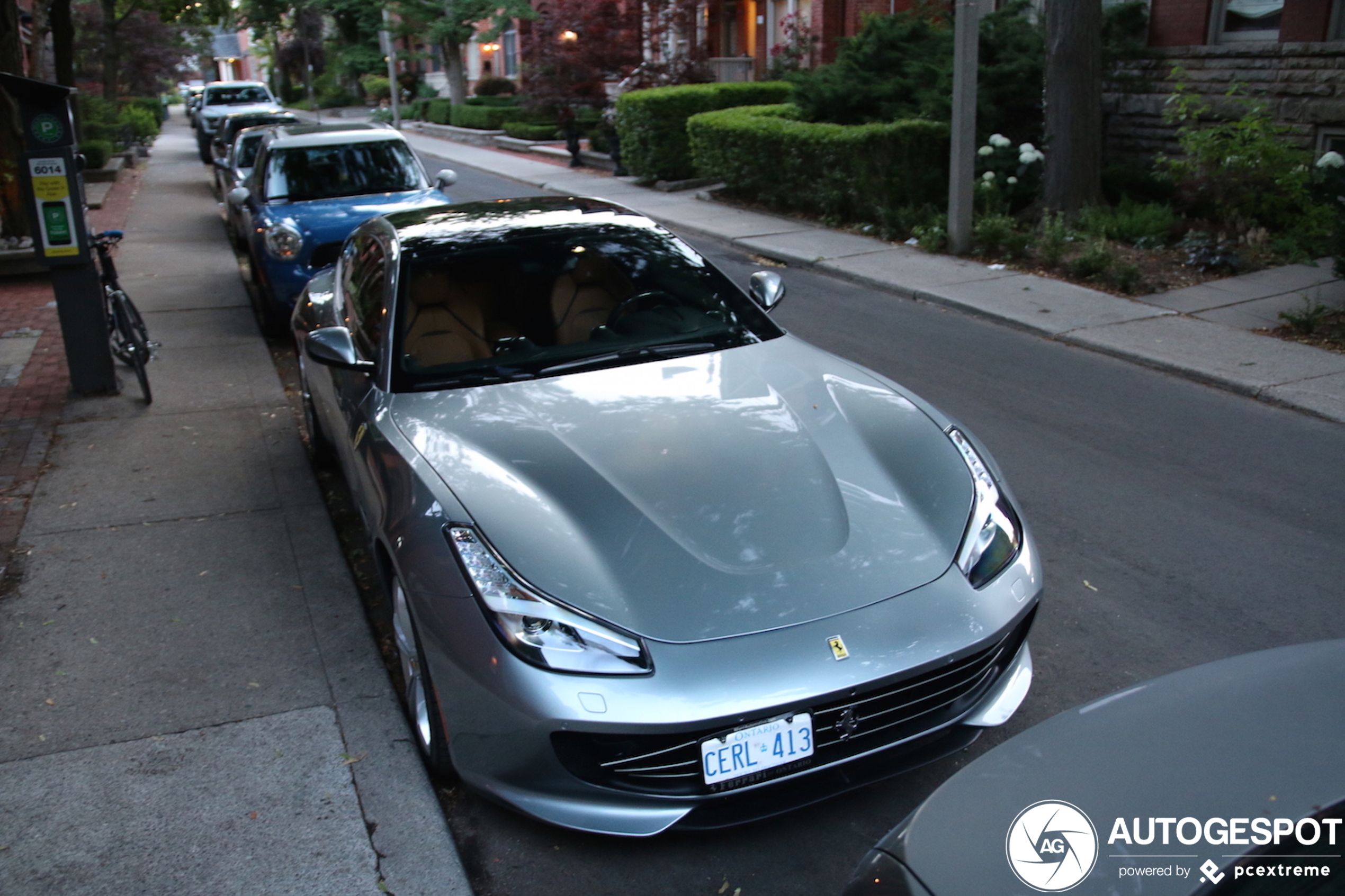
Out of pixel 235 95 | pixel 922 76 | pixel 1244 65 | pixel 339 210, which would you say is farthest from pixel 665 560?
pixel 235 95

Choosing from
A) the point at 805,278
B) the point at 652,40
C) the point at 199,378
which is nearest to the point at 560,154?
the point at 652,40

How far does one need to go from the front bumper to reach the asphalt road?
26 centimetres

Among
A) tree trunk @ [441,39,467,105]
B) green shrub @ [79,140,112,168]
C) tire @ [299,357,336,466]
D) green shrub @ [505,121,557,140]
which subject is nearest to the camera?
tire @ [299,357,336,466]

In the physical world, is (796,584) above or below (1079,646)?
above

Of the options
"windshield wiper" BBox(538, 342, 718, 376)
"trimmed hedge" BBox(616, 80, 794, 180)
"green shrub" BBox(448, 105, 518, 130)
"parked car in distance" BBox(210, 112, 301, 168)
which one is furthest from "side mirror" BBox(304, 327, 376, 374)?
"green shrub" BBox(448, 105, 518, 130)

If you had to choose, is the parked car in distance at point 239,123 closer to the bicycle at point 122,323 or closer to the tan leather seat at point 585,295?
the bicycle at point 122,323

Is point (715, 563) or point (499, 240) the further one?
point (499, 240)

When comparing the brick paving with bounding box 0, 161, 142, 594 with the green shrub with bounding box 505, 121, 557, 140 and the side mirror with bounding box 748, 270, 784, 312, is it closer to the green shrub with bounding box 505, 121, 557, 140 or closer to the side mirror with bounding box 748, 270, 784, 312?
the side mirror with bounding box 748, 270, 784, 312

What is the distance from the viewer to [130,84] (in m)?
43.7

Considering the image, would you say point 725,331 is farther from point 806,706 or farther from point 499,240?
point 806,706

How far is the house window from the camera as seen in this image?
1296cm

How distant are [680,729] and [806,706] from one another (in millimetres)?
333

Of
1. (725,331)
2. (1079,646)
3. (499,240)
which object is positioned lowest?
(1079,646)

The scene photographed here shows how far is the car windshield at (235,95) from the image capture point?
29688 mm
